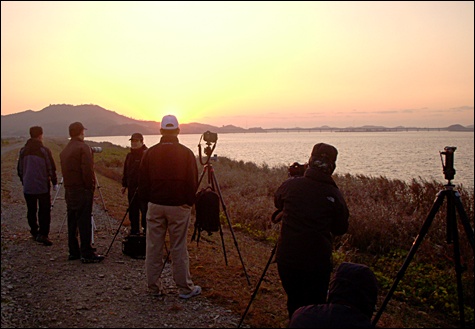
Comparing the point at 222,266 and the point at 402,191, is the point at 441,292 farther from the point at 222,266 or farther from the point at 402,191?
the point at 402,191

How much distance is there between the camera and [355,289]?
264 cm

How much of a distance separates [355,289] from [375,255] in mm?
8453

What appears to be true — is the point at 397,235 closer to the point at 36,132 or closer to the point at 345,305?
the point at 36,132

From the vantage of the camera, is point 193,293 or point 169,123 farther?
point 193,293

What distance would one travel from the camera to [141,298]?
567cm

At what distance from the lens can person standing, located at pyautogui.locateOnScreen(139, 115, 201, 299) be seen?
5.32 meters

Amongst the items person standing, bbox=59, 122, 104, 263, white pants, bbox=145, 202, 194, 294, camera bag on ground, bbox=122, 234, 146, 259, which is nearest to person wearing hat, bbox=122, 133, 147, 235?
camera bag on ground, bbox=122, 234, 146, 259

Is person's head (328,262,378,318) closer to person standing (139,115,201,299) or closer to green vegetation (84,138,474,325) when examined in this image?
person standing (139,115,201,299)

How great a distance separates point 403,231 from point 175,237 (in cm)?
787

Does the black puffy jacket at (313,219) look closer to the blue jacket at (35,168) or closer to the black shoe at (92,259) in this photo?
the black shoe at (92,259)

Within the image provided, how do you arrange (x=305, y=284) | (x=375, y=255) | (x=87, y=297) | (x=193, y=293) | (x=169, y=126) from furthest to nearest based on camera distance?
1. (x=375, y=255)
2. (x=193, y=293)
3. (x=87, y=297)
4. (x=169, y=126)
5. (x=305, y=284)

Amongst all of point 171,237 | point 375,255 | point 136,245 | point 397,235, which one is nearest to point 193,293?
point 171,237

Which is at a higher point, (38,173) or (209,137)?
(209,137)

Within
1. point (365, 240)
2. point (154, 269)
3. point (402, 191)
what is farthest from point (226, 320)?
point (402, 191)
